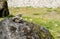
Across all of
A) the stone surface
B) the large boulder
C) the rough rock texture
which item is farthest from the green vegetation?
the rough rock texture

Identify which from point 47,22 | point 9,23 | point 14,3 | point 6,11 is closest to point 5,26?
point 9,23

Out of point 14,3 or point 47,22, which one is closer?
point 47,22

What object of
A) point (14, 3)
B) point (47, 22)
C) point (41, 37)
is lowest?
point (14, 3)

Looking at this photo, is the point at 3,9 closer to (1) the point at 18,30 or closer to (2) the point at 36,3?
(2) the point at 36,3

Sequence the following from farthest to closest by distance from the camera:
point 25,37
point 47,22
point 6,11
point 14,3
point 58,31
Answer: point 14,3
point 6,11
point 47,22
point 58,31
point 25,37

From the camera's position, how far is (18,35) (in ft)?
18.3

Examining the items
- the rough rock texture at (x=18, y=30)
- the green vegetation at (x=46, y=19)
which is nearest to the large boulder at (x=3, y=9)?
the green vegetation at (x=46, y=19)

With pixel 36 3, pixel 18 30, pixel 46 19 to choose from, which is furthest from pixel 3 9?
pixel 18 30

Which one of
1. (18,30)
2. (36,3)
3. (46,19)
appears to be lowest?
(36,3)

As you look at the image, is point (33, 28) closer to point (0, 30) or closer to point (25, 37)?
point (25, 37)

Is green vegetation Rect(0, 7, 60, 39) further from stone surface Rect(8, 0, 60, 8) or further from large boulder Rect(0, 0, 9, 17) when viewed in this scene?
stone surface Rect(8, 0, 60, 8)

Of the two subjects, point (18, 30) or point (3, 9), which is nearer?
point (18, 30)

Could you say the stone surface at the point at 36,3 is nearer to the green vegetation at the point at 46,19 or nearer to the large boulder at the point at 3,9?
the green vegetation at the point at 46,19

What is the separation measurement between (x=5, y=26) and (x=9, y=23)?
11 centimetres
